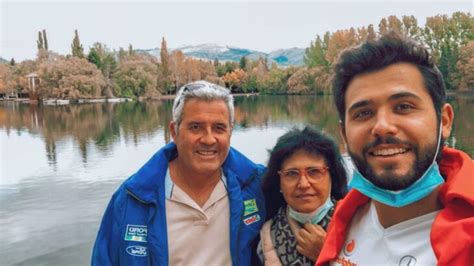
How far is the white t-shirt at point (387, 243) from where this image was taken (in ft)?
4.13

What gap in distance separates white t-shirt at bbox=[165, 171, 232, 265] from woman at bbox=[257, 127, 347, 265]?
24 centimetres

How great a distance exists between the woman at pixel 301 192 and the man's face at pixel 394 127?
29.5 inches

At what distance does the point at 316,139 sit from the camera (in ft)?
7.29

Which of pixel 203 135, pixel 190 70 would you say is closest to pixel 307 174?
pixel 203 135

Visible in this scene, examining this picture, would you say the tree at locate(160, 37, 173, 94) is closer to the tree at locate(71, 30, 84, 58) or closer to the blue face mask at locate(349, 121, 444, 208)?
the tree at locate(71, 30, 84, 58)

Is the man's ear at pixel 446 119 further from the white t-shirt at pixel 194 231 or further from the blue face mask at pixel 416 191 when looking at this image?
the white t-shirt at pixel 194 231

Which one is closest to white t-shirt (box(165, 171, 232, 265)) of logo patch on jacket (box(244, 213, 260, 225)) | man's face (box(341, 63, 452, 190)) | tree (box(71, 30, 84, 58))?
logo patch on jacket (box(244, 213, 260, 225))

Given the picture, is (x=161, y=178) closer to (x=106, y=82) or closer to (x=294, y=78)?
(x=106, y=82)

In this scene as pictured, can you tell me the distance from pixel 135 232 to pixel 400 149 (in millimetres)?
1394

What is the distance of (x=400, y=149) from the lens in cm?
129

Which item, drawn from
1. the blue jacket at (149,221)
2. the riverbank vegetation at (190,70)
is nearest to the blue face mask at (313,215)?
the blue jacket at (149,221)

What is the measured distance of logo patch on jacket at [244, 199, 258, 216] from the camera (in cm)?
230

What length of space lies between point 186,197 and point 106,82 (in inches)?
2538

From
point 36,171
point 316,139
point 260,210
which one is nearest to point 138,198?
point 260,210
